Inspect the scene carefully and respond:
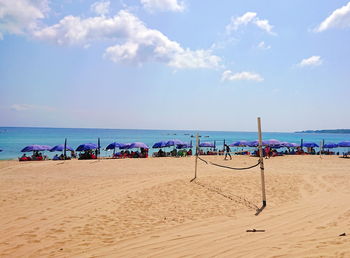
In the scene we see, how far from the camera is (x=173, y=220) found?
6.07m

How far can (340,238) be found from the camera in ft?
15.4

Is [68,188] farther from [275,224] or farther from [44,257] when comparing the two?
[275,224]

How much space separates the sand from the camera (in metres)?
4.42

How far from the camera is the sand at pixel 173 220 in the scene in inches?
174

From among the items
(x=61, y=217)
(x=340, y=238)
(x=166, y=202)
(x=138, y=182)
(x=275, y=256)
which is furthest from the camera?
(x=138, y=182)

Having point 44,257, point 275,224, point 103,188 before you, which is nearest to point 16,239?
point 44,257

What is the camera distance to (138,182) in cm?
1063

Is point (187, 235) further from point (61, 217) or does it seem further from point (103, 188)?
point (103, 188)

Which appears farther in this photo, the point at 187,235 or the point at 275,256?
the point at 187,235

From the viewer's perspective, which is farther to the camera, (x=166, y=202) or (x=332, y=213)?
(x=166, y=202)

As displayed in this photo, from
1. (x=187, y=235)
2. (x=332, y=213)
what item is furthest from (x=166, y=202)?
(x=332, y=213)

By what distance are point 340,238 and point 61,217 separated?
5.99m

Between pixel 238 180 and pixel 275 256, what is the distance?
23.2ft

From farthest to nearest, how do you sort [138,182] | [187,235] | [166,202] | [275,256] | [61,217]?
[138,182], [166,202], [61,217], [187,235], [275,256]
